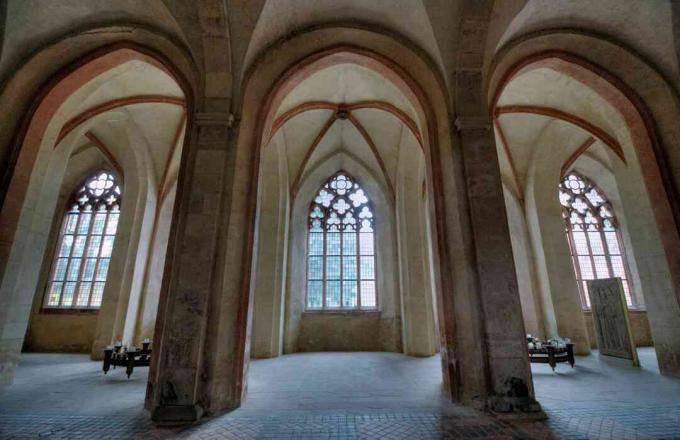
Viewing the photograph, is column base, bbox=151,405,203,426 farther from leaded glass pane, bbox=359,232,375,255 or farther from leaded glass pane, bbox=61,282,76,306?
leaded glass pane, bbox=61,282,76,306

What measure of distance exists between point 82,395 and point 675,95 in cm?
1171

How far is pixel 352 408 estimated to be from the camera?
422 cm

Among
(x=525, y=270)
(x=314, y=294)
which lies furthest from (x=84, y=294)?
(x=525, y=270)

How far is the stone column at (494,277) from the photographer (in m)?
4.15

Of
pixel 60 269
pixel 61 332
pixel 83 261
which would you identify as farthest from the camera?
pixel 83 261

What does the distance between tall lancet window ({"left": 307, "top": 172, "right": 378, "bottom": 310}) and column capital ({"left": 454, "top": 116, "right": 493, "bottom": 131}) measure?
7418 millimetres

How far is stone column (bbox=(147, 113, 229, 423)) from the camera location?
4062 millimetres

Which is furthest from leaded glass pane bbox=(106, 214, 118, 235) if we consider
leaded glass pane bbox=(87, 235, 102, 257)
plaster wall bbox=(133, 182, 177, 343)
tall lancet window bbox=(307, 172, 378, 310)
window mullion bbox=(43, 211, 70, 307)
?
tall lancet window bbox=(307, 172, 378, 310)

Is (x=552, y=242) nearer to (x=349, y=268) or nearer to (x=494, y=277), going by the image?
(x=349, y=268)

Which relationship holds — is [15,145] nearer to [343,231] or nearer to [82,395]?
[82,395]

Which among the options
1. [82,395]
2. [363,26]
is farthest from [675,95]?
[82,395]

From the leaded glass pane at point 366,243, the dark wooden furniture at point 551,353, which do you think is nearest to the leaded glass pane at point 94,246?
the leaded glass pane at point 366,243

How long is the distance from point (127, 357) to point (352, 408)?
4762 millimetres

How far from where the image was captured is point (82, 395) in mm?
4914
